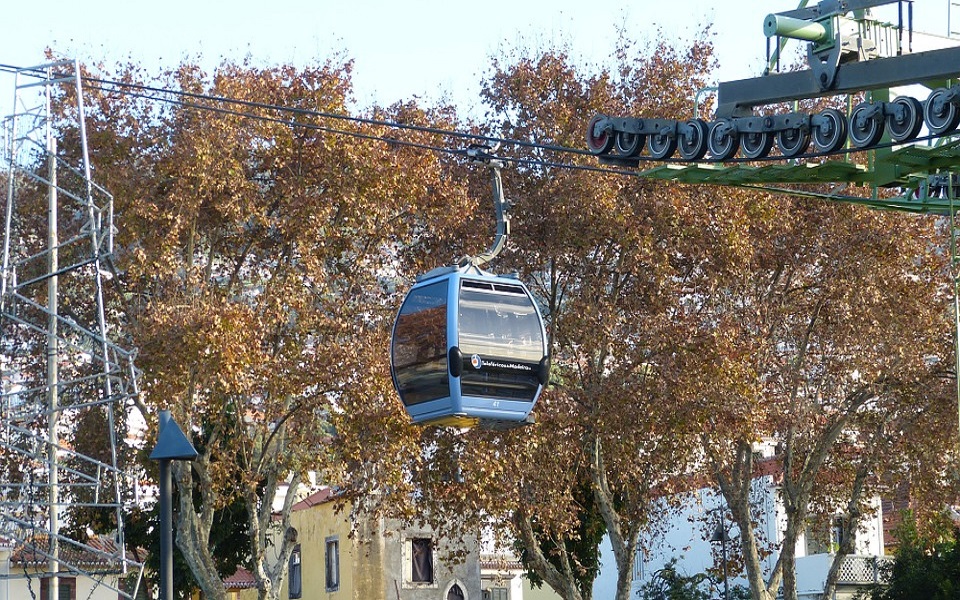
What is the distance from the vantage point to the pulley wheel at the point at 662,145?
17.5 metres

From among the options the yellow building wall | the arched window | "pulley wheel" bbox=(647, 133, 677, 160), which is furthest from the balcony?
"pulley wheel" bbox=(647, 133, 677, 160)

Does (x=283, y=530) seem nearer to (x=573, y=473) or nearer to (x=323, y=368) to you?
(x=323, y=368)

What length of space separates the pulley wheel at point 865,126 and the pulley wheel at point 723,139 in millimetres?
1405

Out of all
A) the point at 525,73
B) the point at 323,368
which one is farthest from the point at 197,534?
the point at 525,73

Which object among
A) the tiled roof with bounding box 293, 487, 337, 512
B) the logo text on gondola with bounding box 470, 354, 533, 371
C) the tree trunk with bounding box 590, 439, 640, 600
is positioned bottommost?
the tree trunk with bounding box 590, 439, 640, 600

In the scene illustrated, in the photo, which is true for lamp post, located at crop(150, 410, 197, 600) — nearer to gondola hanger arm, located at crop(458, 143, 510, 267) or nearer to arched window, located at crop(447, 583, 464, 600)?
gondola hanger arm, located at crop(458, 143, 510, 267)

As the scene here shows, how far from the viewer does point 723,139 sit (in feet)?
55.5

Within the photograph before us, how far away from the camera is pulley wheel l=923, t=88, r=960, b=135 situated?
15.2 metres

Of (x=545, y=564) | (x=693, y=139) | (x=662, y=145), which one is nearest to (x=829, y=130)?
(x=693, y=139)

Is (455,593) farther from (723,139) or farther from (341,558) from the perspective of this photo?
(723,139)

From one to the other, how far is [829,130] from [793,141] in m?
0.50

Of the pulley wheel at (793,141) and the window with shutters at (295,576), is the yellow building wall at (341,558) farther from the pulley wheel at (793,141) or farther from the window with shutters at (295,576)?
the pulley wheel at (793,141)

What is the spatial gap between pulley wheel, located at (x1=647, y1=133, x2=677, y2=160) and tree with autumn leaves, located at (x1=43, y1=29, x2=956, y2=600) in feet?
36.8

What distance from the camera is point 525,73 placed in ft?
101
